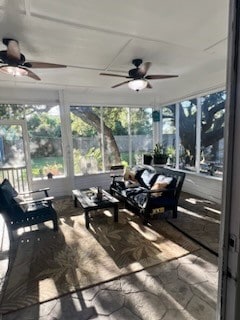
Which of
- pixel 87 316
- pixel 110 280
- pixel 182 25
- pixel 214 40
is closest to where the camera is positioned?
pixel 87 316

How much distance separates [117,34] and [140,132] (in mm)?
3973

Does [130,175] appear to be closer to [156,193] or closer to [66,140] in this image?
[156,193]

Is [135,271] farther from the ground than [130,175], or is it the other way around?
[130,175]

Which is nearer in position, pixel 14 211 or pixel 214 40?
pixel 214 40

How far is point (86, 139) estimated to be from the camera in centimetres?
583

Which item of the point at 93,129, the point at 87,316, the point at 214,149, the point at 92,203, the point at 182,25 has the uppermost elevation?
the point at 182,25

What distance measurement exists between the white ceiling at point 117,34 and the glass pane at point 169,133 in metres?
1.54

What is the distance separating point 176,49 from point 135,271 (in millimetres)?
3187

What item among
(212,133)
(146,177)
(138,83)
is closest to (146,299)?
(146,177)

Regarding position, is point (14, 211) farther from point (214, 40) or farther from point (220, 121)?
point (220, 121)

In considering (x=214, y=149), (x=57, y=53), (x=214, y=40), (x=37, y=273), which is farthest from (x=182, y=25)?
(x=37, y=273)

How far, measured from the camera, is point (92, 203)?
3.60 meters

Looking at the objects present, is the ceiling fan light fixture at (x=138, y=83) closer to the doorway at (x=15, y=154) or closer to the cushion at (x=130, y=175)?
the cushion at (x=130, y=175)

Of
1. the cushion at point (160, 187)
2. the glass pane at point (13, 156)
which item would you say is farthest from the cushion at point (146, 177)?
the glass pane at point (13, 156)
